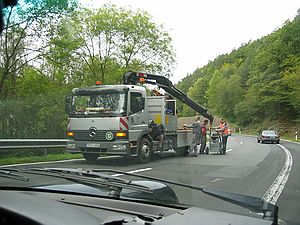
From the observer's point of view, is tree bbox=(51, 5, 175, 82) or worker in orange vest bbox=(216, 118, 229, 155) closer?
tree bbox=(51, 5, 175, 82)

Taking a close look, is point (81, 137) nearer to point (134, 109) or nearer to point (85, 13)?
point (134, 109)

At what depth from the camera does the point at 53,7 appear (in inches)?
384

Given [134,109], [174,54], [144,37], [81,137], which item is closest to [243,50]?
[174,54]

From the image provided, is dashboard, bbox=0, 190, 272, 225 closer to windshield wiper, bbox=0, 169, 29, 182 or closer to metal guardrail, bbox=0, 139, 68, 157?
windshield wiper, bbox=0, 169, 29, 182

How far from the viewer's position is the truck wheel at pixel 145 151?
13.1 metres

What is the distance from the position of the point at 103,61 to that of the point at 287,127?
3378 cm

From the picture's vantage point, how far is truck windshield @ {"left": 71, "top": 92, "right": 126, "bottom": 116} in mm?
11930

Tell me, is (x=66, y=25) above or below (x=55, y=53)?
above

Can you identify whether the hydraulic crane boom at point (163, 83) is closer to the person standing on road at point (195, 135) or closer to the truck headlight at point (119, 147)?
the person standing on road at point (195, 135)

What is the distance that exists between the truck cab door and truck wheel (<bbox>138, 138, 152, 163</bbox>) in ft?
1.34

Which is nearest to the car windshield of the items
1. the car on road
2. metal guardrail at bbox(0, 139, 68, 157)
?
metal guardrail at bbox(0, 139, 68, 157)

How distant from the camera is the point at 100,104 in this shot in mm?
12031

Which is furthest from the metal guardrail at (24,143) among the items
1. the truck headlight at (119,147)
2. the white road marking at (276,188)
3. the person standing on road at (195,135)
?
the person standing on road at (195,135)

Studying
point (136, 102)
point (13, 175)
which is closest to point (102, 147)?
point (136, 102)
